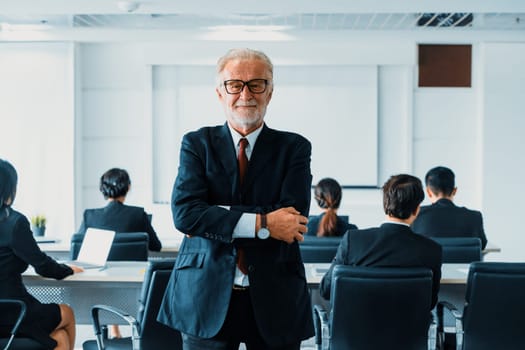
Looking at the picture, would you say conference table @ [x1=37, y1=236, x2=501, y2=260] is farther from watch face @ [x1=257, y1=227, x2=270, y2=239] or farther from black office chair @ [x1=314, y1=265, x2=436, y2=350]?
watch face @ [x1=257, y1=227, x2=270, y2=239]

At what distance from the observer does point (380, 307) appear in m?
3.02

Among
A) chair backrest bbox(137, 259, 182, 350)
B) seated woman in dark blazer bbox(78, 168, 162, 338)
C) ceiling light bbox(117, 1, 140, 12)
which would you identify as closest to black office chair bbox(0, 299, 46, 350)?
chair backrest bbox(137, 259, 182, 350)

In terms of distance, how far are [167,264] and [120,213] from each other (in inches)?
80.2

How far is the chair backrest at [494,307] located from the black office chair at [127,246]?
2.16 metres

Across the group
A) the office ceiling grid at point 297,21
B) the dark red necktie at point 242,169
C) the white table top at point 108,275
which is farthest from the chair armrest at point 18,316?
the office ceiling grid at point 297,21

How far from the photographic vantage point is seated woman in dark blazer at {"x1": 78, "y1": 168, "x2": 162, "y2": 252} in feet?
16.8

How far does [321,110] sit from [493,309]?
5.30m

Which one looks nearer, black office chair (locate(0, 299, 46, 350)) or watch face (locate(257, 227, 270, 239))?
watch face (locate(257, 227, 270, 239))

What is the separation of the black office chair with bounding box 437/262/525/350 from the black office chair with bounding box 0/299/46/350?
2.06m

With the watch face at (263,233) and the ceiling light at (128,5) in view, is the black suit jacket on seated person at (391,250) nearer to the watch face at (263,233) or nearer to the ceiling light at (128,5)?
the watch face at (263,233)

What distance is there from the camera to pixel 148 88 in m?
8.39

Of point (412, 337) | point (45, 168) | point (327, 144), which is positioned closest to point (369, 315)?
point (412, 337)

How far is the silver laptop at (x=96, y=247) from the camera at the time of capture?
3.90 m

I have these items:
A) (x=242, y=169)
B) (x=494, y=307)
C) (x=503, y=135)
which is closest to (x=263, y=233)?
(x=242, y=169)
